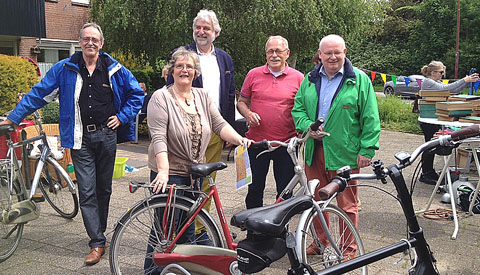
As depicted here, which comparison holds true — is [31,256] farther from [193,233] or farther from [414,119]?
[414,119]

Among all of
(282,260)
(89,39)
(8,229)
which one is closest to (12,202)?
(8,229)

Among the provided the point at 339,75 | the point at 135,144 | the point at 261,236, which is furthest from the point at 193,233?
the point at 135,144

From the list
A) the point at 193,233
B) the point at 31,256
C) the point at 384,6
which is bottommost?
the point at 31,256

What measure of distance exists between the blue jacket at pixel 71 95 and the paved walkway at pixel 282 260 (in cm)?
103

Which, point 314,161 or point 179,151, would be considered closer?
point 179,151

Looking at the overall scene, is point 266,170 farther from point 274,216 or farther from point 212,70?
point 274,216

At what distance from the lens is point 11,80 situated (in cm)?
771

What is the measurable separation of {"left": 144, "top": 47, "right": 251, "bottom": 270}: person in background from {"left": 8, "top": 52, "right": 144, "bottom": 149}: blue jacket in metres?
0.97

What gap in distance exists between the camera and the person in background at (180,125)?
3.46 metres

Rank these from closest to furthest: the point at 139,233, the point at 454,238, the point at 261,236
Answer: the point at 261,236
the point at 139,233
the point at 454,238

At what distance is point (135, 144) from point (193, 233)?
291 inches

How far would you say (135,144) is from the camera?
1062 cm

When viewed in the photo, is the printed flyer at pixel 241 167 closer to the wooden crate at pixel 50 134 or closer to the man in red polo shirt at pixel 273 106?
the man in red polo shirt at pixel 273 106

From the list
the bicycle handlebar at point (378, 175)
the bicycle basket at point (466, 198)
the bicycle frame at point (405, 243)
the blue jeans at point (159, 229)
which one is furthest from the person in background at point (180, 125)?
the bicycle basket at point (466, 198)
